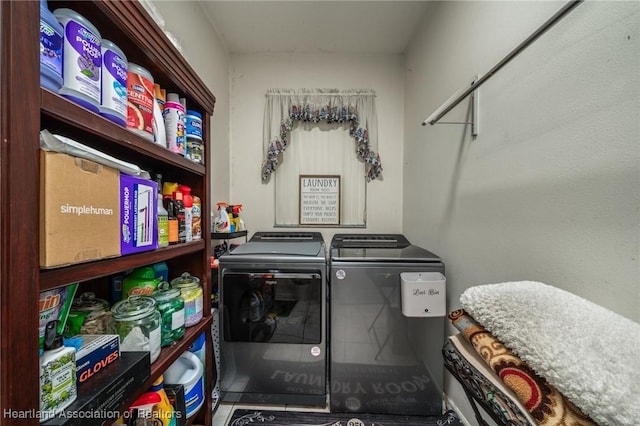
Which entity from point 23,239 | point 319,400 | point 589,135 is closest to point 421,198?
point 589,135

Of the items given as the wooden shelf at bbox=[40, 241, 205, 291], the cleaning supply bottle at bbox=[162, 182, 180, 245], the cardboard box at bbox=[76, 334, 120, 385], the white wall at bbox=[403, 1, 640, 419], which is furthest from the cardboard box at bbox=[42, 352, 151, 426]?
the white wall at bbox=[403, 1, 640, 419]

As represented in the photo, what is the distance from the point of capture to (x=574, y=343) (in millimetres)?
414

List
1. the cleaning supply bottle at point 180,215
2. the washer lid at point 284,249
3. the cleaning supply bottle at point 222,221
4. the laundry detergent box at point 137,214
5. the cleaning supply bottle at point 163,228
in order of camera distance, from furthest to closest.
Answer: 1. the cleaning supply bottle at point 222,221
2. the washer lid at point 284,249
3. the cleaning supply bottle at point 180,215
4. the cleaning supply bottle at point 163,228
5. the laundry detergent box at point 137,214

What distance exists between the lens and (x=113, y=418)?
0.51 m

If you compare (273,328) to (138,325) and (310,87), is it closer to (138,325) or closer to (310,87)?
(138,325)

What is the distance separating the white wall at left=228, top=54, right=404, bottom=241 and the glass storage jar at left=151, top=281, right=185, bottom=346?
116 cm

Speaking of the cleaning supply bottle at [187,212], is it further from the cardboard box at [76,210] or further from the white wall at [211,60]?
the cardboard box at [76,210]

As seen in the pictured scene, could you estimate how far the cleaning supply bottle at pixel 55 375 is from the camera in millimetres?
407

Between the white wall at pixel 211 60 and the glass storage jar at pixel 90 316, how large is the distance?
0.62m

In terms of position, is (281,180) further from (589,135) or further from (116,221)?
(589,135)

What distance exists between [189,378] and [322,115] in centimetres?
179

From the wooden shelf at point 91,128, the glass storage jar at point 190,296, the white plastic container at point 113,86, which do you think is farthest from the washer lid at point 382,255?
the white plastic container at point 113,86

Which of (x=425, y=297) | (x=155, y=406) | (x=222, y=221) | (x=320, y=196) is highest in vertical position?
(x=320, y=196)

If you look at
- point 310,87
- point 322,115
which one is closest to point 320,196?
point 322,115
